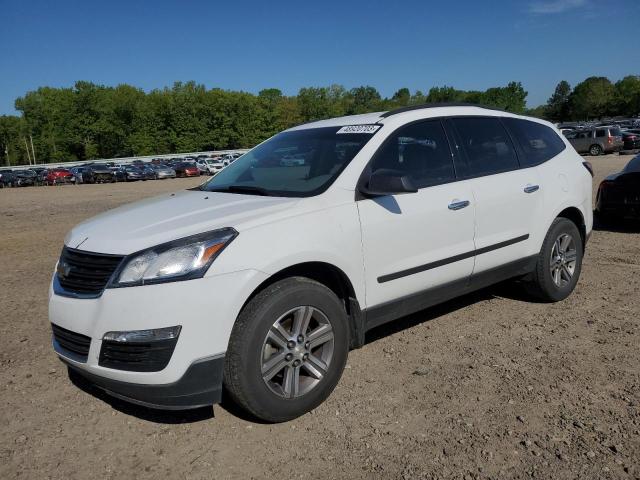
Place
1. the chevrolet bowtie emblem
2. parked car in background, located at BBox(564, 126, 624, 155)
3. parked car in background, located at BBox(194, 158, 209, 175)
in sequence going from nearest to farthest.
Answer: the chevrolet bowtie emblem, parked car in background, located at BBox(564, 126, 624, 155), parked car in background, located at BBox(194, 158, 209, 175)

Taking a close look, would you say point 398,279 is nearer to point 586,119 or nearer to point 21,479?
point 21,479

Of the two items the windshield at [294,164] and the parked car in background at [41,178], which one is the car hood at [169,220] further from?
the parked car in background at [41,178]

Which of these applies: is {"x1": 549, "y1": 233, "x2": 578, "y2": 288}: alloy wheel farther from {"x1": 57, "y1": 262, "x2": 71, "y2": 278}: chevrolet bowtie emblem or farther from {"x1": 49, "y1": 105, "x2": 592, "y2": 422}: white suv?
{"x1": 57, "y1": 262, "x2": 71, "y2": 278}: chevrolet bowtie emblem

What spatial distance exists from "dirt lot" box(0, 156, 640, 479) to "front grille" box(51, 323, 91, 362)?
0.51m

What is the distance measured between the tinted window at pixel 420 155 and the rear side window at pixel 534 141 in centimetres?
98

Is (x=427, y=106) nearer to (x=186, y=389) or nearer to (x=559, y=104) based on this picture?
(x=186, y=389)

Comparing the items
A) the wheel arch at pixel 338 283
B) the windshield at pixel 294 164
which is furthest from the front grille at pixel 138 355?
the windshield at pixel 294 164

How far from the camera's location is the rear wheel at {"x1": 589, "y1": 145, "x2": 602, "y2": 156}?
34.6 metres

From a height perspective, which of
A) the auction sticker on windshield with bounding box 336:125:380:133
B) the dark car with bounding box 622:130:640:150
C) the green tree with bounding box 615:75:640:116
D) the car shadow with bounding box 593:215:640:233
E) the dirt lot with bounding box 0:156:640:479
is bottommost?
the car shadow with bounding box 593:215:640:233

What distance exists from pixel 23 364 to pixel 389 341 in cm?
285

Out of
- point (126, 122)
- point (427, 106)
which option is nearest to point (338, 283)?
point (427, 106)

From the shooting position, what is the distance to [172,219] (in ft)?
10.7

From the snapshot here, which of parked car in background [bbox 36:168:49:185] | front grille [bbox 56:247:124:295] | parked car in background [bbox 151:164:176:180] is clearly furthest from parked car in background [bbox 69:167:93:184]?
front grille [bbox 56:247:124:295]

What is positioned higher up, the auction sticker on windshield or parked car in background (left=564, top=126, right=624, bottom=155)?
the auction sticker on windshield
